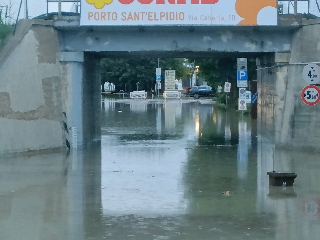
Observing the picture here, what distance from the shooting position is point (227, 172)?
48.3ft

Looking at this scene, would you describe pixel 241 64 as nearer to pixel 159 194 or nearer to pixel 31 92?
pixel 31 92

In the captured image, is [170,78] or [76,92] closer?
[76,92]

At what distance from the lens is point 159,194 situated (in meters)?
11.8

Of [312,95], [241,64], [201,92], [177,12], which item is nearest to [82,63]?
[177,12]

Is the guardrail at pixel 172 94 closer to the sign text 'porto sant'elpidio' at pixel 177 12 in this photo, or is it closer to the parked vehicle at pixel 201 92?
the parked vehicle at pixel 201 92

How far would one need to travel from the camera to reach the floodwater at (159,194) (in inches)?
352

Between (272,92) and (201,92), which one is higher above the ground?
(272,92)

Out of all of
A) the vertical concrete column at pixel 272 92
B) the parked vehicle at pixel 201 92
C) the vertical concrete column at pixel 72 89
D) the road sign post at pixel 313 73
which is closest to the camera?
the road sign post at pixel 313 73

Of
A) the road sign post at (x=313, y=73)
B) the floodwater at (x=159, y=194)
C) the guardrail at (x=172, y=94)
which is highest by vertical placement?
the road sign post at (x=313, y=73)

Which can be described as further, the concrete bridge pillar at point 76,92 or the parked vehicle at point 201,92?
the parked vehicle at point 201,92

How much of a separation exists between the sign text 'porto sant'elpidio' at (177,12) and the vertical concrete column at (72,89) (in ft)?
Answer: 5.14

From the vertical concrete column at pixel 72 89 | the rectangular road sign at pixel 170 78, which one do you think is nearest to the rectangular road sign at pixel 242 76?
the vertical concrete column at pixel 72 89

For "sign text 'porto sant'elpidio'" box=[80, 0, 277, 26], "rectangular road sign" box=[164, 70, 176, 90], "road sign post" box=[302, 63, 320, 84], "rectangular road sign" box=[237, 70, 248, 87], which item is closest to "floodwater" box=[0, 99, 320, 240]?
"road sign post" box=[302, 63, 320, 84]

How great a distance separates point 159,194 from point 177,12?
806cm
